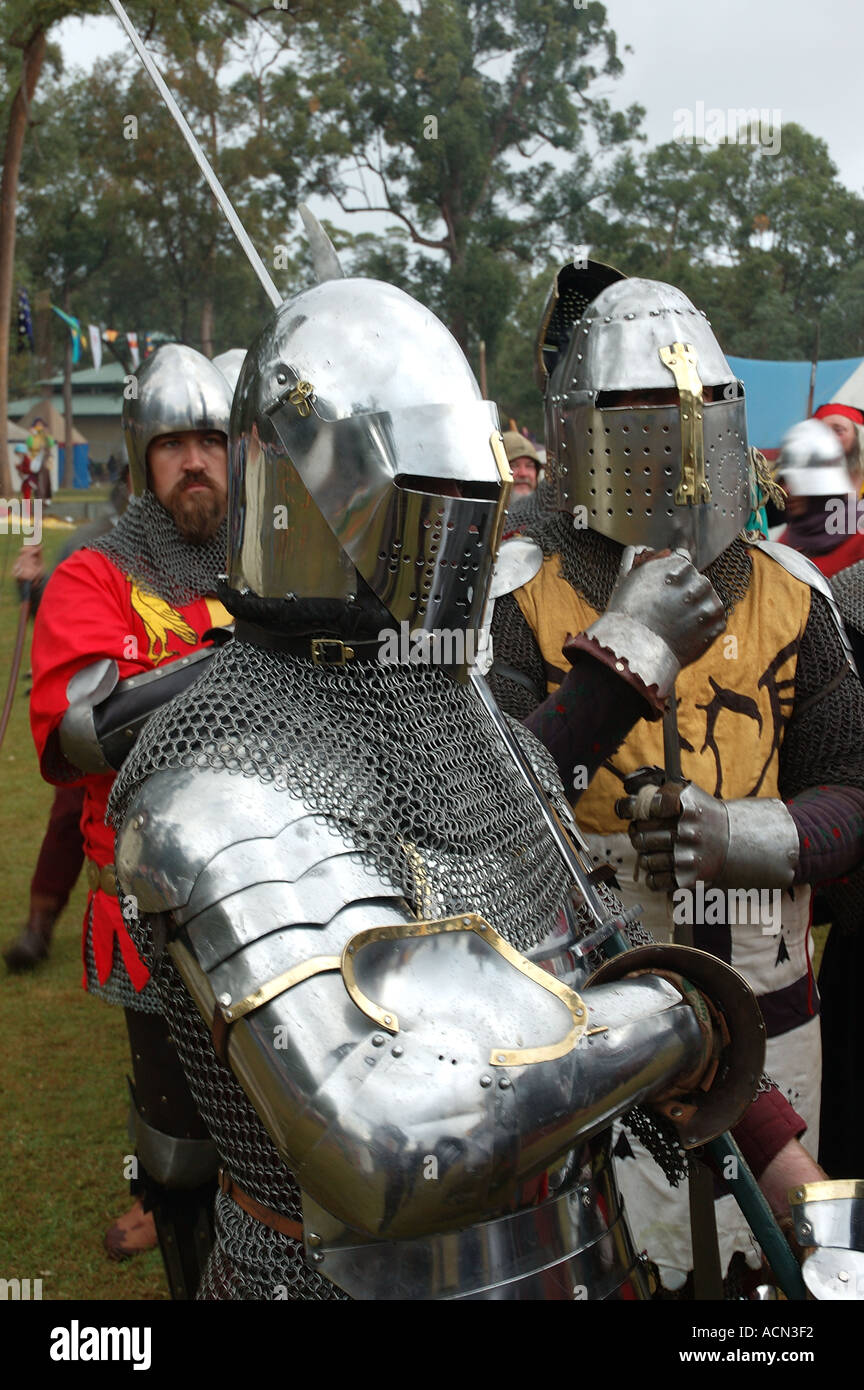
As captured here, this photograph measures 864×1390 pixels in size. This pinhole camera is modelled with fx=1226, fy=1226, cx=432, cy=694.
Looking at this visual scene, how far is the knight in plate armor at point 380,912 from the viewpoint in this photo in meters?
1.59

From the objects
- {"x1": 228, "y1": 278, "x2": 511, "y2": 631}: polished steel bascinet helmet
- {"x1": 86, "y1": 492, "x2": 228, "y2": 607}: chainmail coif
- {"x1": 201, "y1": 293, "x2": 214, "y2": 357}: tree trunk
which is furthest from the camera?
{"x1": 201, "y1": 293, "x2": 214, "y2": 357}: tree trunk

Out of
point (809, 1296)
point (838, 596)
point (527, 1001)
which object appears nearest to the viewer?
point (527, 1001)

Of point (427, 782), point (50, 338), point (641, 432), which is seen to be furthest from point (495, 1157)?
point (50, 338)

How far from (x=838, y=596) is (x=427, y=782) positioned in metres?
2.19

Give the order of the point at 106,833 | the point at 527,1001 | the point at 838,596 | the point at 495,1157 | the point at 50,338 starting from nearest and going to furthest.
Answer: the point at 495,1157
the point at 527,1001
the point at 106,833
the point at 838,596
the point at 50,338

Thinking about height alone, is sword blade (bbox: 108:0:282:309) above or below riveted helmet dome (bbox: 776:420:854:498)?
above

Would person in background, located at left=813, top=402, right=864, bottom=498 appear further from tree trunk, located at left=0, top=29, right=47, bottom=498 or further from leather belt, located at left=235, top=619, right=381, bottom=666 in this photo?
tree trunk, located at left=0, top=29, right=47, bottom=498

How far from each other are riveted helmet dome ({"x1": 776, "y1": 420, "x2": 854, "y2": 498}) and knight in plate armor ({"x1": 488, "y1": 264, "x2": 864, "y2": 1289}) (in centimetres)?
237

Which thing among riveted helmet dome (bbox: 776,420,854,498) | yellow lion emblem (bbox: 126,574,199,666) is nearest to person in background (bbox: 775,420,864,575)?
riveted helmet dome (bbox: 776,420,854,498)

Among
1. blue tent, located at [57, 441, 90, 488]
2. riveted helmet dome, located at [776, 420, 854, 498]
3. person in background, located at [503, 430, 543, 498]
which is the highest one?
blue tent, located at [57, 441, 90, 488]

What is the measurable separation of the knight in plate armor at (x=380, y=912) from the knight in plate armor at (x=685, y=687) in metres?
0.46

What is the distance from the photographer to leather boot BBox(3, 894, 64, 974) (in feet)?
19.2
